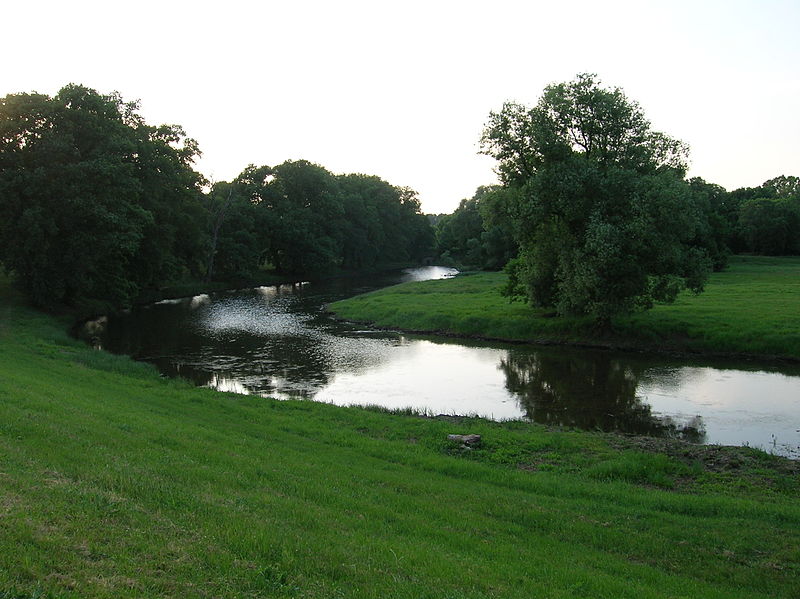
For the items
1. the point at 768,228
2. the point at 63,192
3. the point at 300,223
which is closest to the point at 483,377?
the point at 63,192

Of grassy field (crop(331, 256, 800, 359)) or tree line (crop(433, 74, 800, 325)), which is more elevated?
tree line (crop(433, 74, 800, 325))

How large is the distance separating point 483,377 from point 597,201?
45.9ft

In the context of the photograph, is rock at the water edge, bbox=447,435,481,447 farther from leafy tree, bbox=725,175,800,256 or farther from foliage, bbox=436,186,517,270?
leafy tree, bbox=725,175,800,256

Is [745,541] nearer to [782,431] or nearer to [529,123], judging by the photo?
[782,431]

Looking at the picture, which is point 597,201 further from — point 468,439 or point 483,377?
point 468,439

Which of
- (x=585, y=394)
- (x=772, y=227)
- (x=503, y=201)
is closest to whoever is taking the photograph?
(x=585, y=394)

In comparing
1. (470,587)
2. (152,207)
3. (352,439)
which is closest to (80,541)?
(470,587)

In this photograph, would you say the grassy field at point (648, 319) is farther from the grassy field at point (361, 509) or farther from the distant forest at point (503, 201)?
the grassy field at point (361, 509)

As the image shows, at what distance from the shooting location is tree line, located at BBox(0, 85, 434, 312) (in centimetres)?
4484

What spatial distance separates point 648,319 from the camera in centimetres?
4084

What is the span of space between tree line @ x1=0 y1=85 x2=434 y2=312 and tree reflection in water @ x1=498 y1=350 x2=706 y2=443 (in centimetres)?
3188

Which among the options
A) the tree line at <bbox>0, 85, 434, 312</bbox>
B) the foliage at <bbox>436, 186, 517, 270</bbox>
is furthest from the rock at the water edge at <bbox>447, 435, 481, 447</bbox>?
the foliage at <bbox>436, 186, 517, 270</bbox>

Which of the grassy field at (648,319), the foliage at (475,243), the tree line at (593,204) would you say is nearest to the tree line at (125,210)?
the grassy field at (648,319)

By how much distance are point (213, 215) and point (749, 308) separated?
207ft
